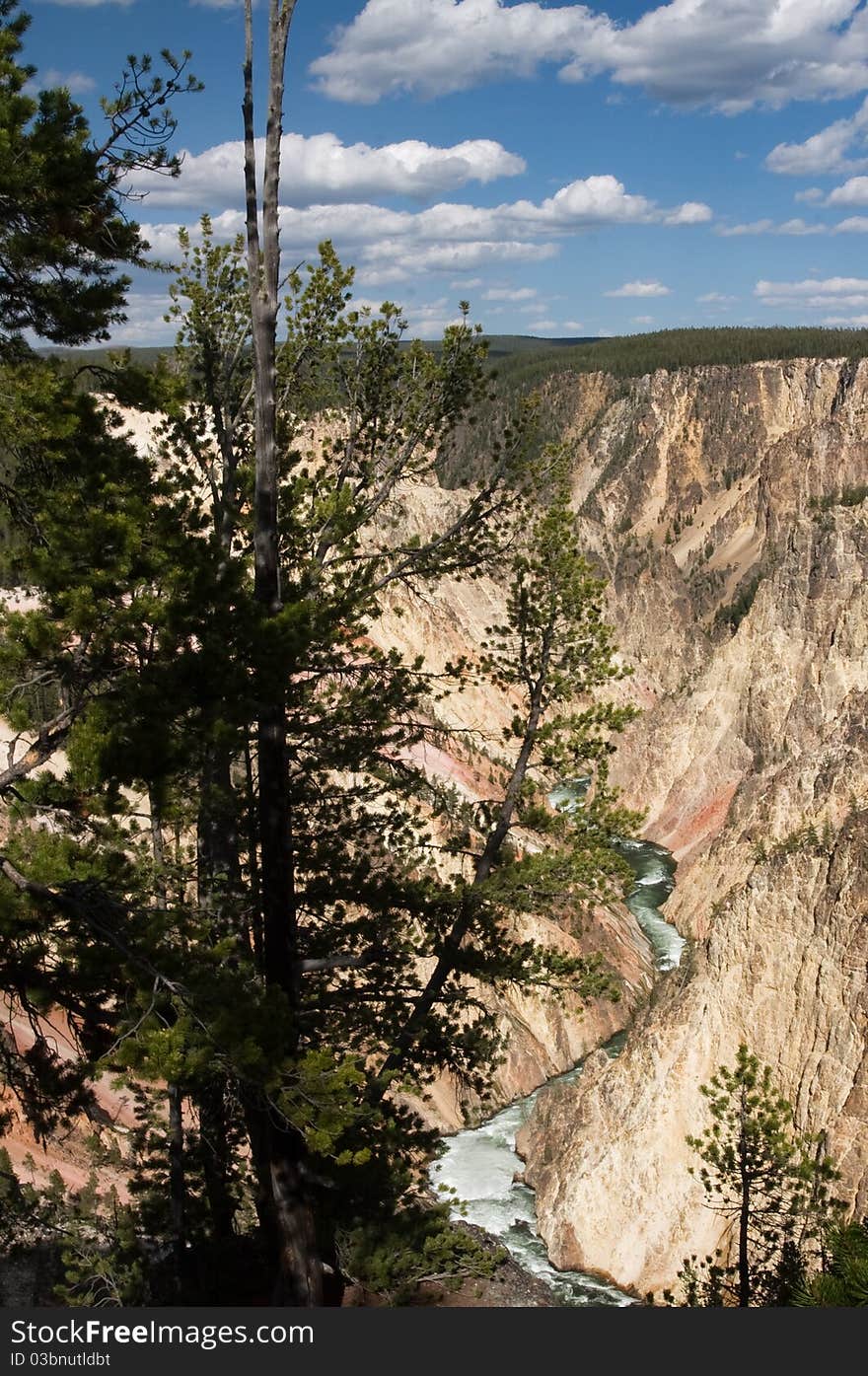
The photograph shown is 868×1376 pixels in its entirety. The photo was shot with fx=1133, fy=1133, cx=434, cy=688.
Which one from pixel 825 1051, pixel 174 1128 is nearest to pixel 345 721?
pixel 174 1128

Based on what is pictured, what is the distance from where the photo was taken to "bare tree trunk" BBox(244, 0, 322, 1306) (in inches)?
286

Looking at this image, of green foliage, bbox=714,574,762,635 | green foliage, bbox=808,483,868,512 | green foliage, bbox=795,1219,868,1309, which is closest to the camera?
green foliage, bbox=795,1219,868,1309

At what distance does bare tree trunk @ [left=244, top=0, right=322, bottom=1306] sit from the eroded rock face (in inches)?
124

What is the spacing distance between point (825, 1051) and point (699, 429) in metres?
131

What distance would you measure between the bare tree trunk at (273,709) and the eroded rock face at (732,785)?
124 inches

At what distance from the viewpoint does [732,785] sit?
175 ft

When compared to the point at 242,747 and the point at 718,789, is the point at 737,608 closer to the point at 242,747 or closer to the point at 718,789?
the point at 718,789

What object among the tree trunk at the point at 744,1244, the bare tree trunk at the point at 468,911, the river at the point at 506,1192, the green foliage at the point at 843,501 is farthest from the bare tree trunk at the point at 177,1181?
the green foliage at the point at 843,501

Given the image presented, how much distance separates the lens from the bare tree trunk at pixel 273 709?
7.26 metres

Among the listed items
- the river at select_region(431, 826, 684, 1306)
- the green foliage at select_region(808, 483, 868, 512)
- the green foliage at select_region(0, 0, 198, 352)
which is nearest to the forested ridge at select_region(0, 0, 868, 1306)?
the green foliage at select_region(0, 0, 198, 352)

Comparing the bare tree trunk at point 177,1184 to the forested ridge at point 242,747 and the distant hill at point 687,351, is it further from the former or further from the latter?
the distant hill at point 687,351

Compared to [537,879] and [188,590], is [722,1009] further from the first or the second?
[188,590]

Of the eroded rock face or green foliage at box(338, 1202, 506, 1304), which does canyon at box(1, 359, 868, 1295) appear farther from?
green foliage at box(338, 1202, 506, 1304)

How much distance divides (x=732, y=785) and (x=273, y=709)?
1909 inches
